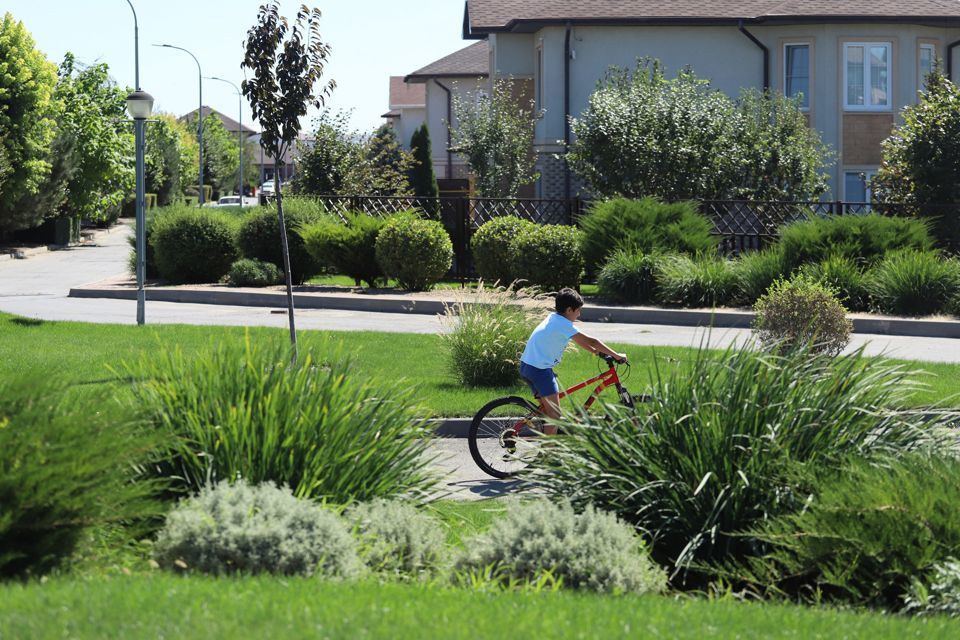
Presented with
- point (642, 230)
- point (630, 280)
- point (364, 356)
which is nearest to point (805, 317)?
point (364, 356)

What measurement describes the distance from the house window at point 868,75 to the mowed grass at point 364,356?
21.9 m

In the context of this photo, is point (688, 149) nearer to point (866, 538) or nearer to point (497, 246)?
point (497, 246)

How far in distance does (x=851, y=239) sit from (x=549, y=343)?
13.7 meters

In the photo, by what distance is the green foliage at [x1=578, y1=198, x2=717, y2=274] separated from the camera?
2355 cm

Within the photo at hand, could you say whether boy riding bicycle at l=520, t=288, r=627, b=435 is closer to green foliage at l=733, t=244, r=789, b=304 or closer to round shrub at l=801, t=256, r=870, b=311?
round shrub at l=801, t=256, r=870, b=311

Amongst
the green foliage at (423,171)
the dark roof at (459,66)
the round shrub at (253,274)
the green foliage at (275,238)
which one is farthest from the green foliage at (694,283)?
the dark roof at (459,66)

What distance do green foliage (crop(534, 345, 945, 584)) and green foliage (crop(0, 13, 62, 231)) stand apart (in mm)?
35868

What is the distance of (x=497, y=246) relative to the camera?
24.5 metres

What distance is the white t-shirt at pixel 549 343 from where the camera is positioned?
386 inches

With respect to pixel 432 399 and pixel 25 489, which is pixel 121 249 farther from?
pixel 25 489

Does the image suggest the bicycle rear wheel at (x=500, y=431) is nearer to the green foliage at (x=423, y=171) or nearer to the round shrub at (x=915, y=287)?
the round shrub at (x=915, y=287)

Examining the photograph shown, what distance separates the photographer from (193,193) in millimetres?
87375

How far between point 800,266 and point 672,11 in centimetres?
1648

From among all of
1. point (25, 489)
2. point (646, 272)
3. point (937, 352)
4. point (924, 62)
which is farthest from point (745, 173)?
point (25, 489)
